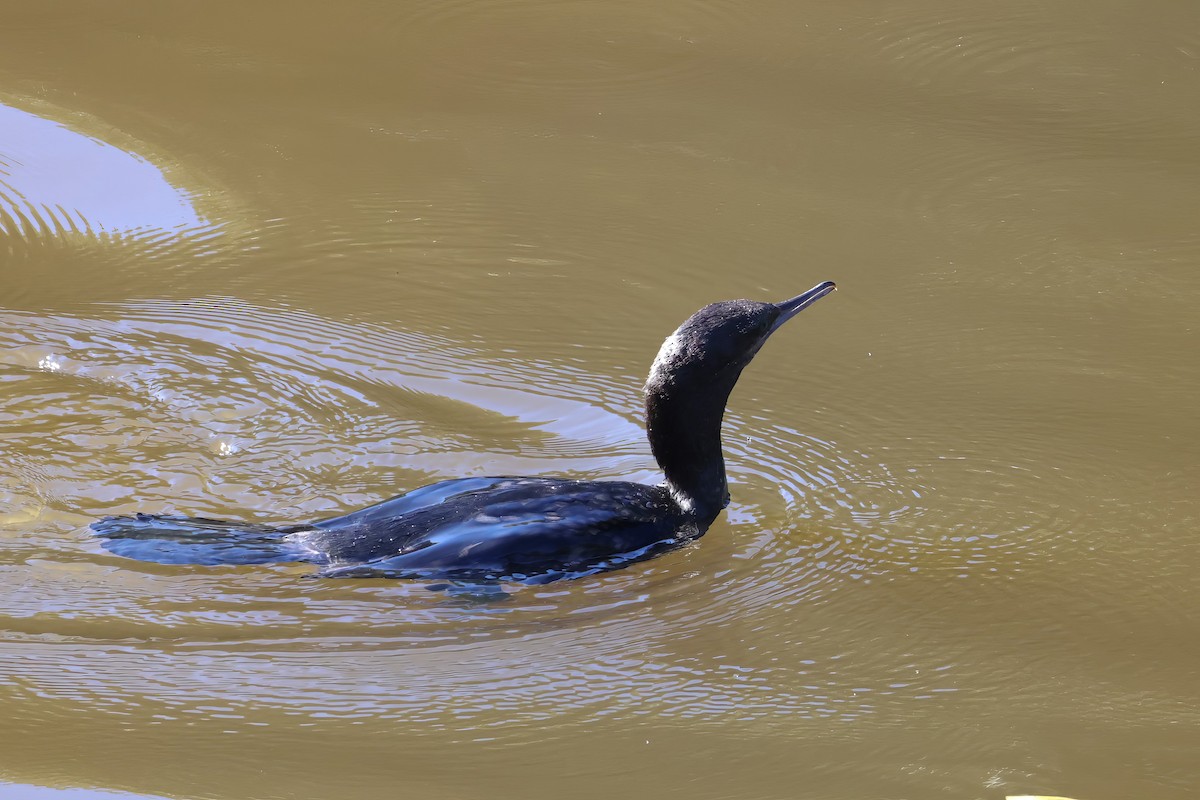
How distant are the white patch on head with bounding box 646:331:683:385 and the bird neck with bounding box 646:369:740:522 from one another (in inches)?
0.6

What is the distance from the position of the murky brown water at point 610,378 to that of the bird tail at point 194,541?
0.06 metres

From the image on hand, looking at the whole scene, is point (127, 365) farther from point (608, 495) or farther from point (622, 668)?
point (622, 668)

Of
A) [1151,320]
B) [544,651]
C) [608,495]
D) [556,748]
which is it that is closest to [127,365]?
[608,495]

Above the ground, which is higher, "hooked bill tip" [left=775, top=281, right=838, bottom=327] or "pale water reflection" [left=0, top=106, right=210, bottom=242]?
"pale water reflection" [left=0, top=106, right=210, bottom=242]

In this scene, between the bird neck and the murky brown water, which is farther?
the bird neck

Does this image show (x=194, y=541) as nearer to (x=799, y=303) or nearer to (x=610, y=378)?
(x=610, y=378)

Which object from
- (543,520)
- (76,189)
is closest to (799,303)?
(543,520)

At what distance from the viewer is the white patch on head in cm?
397

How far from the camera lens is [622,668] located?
329 cm

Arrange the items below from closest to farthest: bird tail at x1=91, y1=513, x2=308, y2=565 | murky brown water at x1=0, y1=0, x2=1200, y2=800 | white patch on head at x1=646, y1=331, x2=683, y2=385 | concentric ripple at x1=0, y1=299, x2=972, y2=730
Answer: murky brown water at x1=0, y1=0, x2=1200, y2=800, concentric ripple at x1=0, y1=299, x2=972, y2=730, bird tail at x1=91, y1=513, x2=308, y2=565, white patch on head at x1=646, y1=331, x2=683, y2=385

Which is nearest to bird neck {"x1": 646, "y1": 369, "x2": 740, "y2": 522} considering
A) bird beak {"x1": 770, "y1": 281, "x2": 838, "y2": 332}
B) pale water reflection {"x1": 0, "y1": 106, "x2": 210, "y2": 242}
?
bird beak {"x1": 770, "y1": 281, "x2": 838, "y2": 332}

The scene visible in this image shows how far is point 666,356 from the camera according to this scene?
3996 mm

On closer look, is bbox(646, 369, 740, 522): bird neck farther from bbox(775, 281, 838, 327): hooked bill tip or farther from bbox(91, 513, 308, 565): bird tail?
bbox(91, 513, 308, 565): bird tail

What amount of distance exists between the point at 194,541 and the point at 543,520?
37.8 inches
